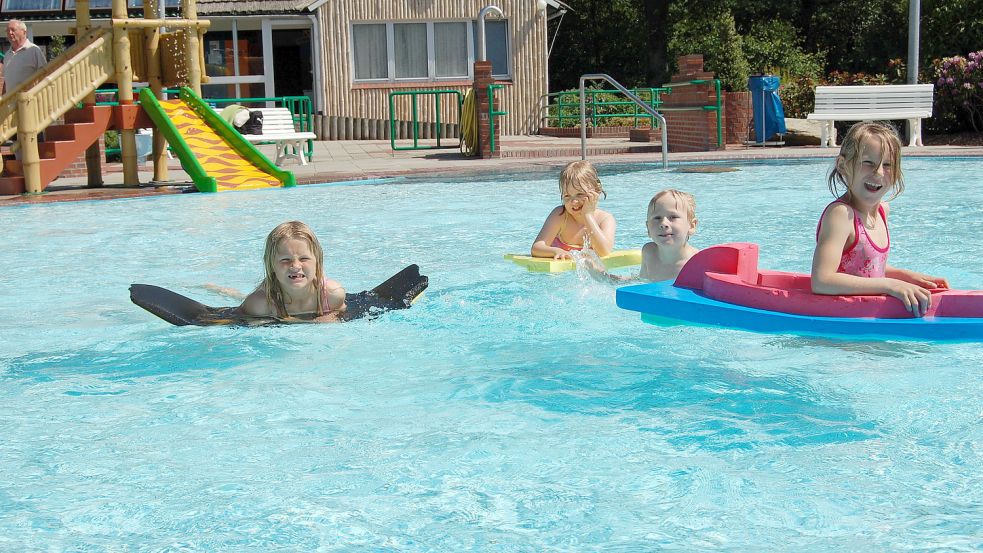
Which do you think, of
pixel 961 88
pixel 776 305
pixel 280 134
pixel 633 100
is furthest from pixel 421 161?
pixel 776 305

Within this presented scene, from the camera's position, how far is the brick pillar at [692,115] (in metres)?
17.8

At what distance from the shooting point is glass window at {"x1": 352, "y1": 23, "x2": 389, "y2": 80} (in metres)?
26.0

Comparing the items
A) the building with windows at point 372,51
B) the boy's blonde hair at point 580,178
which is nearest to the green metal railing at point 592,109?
the building with windows at point 372,51

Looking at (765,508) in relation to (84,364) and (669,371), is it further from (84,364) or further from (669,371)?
(84,364)

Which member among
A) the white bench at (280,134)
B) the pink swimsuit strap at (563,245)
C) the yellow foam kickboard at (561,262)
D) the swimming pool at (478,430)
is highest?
the white bench at (280,134)

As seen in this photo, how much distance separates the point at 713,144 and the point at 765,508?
594 inches

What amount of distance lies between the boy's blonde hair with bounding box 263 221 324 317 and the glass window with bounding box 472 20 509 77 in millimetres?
21611

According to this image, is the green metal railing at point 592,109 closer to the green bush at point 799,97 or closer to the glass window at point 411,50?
the green bush at point 799,97

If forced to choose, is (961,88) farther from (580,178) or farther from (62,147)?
(62,147)

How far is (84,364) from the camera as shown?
5.27 meters

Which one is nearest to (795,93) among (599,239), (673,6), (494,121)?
(494,121)

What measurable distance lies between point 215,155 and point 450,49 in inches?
537

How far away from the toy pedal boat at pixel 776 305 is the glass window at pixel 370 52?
21.6 m

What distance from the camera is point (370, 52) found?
2616 cm
